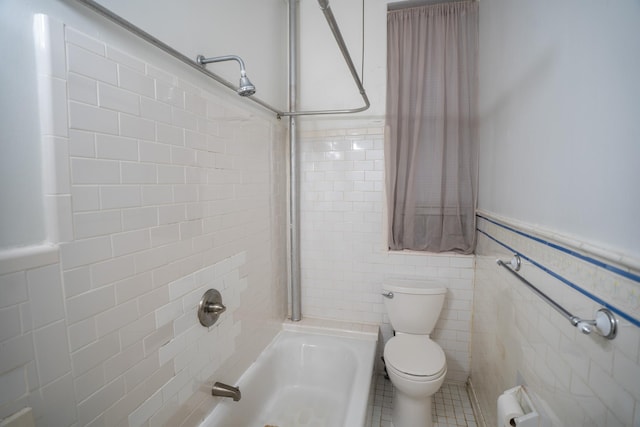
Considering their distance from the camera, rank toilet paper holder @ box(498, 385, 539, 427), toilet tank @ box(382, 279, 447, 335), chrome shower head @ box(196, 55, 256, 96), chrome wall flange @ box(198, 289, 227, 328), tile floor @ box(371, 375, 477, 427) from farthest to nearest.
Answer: toilet tank @ box(382, 279, 447, 335), tile floor @ box(371, 375, 477, 427), chrome wall flange @ box(198, 289, 227, 328), chrome shower head @ box(196, 55, 256, 96), toilet paper holder @ box(498, 385, 539, 427)

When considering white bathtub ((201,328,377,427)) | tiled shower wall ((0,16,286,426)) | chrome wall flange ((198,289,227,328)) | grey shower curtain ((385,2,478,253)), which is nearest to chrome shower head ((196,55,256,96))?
tiled shower wall ((0,16,286,426))

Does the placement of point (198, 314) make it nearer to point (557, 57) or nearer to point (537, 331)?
point (537, 331)

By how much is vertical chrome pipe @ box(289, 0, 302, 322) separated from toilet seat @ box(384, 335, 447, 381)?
2.66ft

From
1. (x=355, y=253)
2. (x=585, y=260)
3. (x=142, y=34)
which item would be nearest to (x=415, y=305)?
(x=355, y=253)

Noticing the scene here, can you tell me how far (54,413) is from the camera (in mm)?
750

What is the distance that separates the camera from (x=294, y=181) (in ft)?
7.16

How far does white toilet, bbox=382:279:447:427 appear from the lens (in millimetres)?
1604

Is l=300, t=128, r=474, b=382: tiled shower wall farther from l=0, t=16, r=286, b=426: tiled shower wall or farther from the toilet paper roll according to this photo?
the toilet paper roll

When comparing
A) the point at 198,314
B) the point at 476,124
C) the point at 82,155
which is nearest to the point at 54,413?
the point at 198,314

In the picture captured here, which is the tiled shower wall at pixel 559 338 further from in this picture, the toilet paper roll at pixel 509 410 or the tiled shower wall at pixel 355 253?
the tiled shower wall at pixel 355 253

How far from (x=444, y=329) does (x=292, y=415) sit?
48.8 inches

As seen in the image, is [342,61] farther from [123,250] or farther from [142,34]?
[123,250]

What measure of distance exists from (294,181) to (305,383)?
1470 mm

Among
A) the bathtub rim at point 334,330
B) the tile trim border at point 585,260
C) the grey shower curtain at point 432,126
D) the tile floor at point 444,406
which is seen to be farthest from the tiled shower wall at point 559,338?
the bathtub rim at point 334,330
